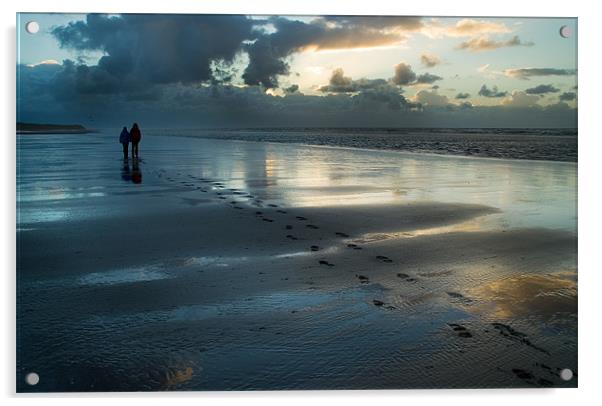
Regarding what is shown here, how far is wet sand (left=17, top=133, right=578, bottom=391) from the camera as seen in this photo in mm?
4082

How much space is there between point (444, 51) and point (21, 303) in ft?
13.0

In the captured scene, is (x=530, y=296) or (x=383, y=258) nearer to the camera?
(x=530, y=296)

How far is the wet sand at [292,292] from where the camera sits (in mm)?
4082

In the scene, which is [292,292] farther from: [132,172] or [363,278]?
[132,172]

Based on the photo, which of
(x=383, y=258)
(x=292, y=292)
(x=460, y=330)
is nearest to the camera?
(x=460, y=330)

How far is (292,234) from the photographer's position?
6199 mm

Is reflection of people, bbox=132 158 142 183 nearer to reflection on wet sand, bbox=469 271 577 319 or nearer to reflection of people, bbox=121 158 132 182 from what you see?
reflection of people, bbox=121 158 132 182

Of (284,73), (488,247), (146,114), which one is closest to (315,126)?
(284,73)

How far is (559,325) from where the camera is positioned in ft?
15.0

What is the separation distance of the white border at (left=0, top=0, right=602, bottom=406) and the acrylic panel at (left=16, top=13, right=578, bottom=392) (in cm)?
9
